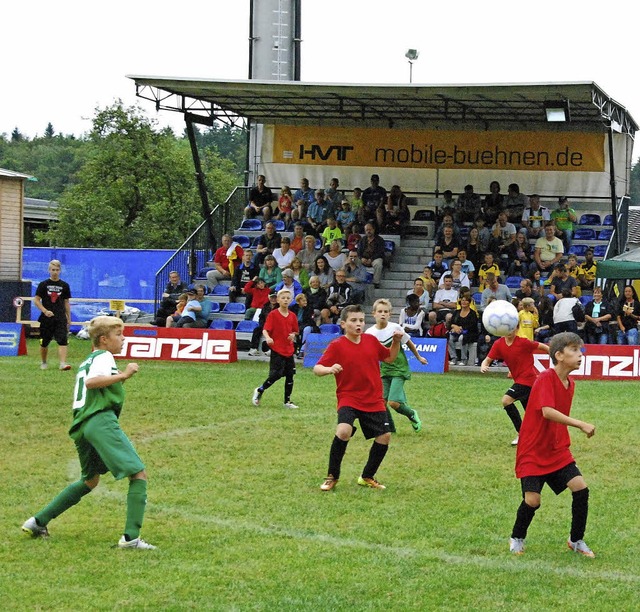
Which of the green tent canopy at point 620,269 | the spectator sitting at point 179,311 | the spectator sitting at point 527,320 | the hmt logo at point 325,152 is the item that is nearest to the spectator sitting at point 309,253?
the spectator sitting at point 179,311

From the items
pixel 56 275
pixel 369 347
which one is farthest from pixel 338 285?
pixel 369 347

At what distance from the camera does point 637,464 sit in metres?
12.1

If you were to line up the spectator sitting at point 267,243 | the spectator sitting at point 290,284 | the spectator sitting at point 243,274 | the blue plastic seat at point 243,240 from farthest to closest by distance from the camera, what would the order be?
1. the blue plastic seat at point 243,240
2. the spectator sitting at point 267,243
3. the spectator sitting at point 243,274
4. the spectator sitting at point 290,284

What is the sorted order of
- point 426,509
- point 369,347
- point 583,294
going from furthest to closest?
point 583,294
point 369,347
point 426,509

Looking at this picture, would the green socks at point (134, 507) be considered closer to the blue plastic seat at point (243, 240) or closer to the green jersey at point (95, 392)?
the green jersey at point (95, 392)

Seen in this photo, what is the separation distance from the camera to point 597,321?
23266 millimetres

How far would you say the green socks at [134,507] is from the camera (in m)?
7.93

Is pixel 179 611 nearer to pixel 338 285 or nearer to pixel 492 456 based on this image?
pixel 492 456

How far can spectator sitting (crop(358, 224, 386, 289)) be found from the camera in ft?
89.7

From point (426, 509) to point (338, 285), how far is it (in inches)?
639

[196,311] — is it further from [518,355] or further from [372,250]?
[518,355]

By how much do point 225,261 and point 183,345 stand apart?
5.26m

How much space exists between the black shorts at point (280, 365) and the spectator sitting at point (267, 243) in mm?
11422

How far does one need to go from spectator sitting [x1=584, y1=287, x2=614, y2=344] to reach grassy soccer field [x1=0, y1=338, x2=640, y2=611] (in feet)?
23.8
